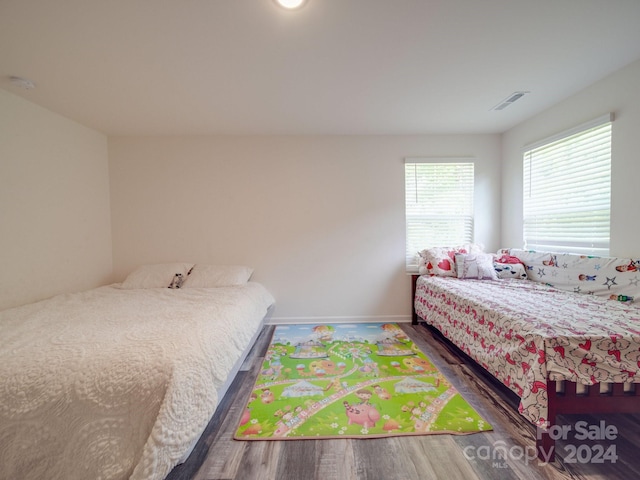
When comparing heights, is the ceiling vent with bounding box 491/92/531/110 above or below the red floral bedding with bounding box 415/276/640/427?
above

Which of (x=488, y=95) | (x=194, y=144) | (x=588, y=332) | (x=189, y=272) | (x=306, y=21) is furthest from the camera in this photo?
(x=194, y=144)

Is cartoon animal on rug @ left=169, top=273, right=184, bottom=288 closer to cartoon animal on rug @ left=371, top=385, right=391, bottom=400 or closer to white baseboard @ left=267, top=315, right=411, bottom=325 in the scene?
white baseboard @ left=267, top=315, right=411, bottom=325

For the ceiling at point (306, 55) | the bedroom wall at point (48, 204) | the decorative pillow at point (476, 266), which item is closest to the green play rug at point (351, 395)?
the decorative pillow at point (476, 266)

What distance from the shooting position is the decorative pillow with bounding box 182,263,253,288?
2.66 metres

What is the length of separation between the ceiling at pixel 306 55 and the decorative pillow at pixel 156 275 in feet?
5.22

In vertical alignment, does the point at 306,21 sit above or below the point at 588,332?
above

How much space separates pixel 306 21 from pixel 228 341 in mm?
2004

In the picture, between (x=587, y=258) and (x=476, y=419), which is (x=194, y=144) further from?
(x=587, y=258)

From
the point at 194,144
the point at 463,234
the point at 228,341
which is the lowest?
the point at 228,341

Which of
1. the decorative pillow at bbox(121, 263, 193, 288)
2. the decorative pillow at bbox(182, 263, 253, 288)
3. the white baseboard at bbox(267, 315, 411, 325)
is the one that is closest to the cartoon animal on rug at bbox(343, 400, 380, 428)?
the white baseboard at bbox(267, 315, 411, 325)

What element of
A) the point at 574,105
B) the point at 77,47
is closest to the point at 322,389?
the point at 77,47

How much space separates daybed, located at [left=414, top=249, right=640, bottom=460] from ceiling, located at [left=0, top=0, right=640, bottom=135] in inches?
63.8

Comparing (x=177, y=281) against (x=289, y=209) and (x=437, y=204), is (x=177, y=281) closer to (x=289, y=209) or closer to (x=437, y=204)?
(x=289, y=209)

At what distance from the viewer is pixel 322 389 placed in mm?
1777
